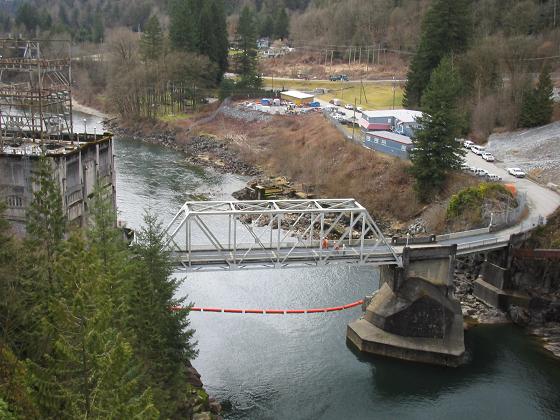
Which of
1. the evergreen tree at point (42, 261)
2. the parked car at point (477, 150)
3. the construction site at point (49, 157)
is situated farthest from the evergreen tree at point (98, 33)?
the evergreen tree at point (42, 261)

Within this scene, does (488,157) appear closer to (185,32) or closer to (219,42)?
(185,32)

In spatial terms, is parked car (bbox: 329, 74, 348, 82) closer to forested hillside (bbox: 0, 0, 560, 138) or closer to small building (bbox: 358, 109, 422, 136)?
forested hillside (bbox: 0, 0, 560, 138)

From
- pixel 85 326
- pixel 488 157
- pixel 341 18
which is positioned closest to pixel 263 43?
pixel 341 18

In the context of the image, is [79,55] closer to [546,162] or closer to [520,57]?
[520,57]

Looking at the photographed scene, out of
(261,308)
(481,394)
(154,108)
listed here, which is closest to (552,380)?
(481,394)

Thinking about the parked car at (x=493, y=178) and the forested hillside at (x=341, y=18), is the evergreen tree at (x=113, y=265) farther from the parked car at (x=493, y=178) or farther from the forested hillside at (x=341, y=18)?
the forested hillside at (x=341, y=18)

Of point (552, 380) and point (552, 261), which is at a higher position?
point (552, 261)
